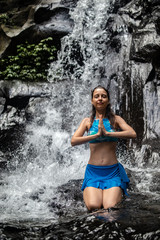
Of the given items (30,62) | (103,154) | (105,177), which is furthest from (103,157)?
(30,62)

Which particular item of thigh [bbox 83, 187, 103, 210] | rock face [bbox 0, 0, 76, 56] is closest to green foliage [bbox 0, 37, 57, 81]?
rock face [bbox 0, 0, 76, 56]

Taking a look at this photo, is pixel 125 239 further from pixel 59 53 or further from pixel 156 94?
pixel 59 53

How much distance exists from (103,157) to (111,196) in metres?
0.49

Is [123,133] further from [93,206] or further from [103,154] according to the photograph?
[93,206]

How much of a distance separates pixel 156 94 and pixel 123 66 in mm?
1470

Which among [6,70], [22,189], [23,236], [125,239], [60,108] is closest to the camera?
[125,239]

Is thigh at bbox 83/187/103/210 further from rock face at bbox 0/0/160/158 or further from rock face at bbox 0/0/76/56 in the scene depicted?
rock face at bbox 0/0/76/56

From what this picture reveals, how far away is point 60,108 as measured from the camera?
9.13m

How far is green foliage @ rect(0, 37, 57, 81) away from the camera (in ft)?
35.2

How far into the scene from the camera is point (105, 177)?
347 cm

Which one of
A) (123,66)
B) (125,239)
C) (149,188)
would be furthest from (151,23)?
(125,239)

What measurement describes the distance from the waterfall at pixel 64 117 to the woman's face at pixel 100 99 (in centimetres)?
158

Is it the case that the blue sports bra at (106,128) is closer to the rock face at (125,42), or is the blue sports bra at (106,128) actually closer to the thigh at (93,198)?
the thigh at (93,198)

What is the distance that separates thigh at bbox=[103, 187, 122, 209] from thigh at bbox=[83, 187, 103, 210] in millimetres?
59
